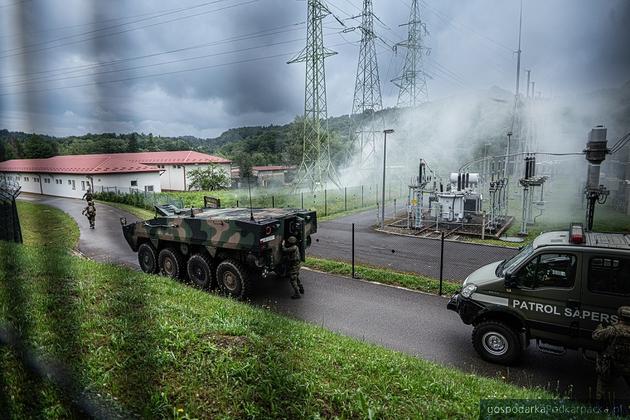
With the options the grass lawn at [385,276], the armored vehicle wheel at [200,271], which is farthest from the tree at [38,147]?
the grass lawn at [385,276]

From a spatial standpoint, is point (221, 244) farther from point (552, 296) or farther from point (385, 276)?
point (552, 296)

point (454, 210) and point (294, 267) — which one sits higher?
point (294, 267)

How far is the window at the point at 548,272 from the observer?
4305 millimetres

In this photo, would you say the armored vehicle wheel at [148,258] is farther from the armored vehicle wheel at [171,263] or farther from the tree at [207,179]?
the tree at [207,179]

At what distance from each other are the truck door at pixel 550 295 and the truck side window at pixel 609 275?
0.13 meters

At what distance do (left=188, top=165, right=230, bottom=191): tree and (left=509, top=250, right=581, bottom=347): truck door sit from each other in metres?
23.9

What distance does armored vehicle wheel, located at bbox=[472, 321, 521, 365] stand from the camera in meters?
4.54

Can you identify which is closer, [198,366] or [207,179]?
[198,366]

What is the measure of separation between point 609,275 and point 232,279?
18.1 ft

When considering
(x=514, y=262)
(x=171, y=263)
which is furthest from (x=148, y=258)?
(x=514, y=262)

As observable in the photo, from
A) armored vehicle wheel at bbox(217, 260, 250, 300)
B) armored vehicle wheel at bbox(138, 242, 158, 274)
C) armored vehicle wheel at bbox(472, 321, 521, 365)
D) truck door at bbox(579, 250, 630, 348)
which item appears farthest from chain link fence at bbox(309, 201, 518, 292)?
armored vehicle wheel at bbox(138, 242, 158, 274)

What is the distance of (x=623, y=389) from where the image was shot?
13.4ft

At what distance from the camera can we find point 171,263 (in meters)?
8.12

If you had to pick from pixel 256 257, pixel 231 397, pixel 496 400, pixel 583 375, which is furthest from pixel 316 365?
pixel 256 257
